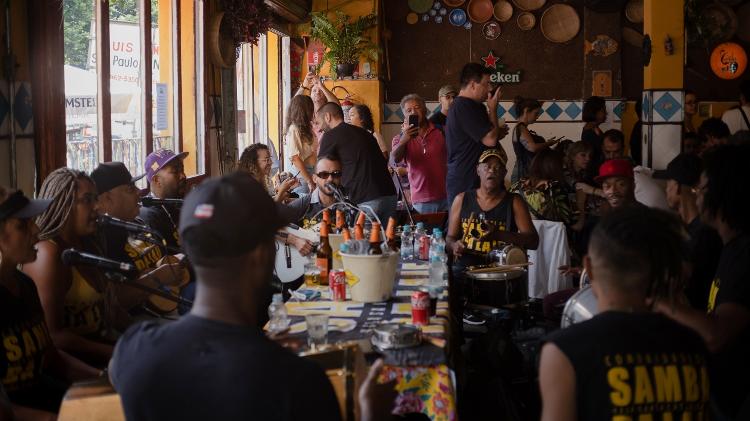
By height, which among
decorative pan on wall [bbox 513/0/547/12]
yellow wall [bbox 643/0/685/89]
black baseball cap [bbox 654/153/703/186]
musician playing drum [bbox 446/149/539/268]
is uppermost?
decorative pan on wall [bbox 513/0/547/12]

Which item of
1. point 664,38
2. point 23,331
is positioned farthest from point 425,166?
point 23,331

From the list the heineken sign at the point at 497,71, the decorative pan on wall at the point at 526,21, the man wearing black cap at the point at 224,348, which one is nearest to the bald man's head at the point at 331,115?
the man wearing black cap at the point at 224,348

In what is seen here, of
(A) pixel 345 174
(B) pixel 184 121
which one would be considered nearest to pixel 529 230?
(A) pixel 345 174

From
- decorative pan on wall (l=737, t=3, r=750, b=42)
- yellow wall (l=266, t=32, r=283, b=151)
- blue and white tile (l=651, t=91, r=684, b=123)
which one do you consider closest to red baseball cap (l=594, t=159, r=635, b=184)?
blue and white tile (l=651, t=91, r=684, b=123)

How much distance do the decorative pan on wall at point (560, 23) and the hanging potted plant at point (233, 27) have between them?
542cm

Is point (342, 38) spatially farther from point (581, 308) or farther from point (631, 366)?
point (631, 366)

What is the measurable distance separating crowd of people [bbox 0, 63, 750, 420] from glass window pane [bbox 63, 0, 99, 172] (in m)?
0.42

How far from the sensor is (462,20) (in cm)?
1252

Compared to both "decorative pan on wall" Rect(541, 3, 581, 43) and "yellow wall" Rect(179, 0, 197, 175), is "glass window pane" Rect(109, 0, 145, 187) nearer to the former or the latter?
"yellow wall" Rect(179, 0, 197, 175)

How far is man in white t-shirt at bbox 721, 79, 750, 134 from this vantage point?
29.1 ft

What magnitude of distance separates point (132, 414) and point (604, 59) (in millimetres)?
11498

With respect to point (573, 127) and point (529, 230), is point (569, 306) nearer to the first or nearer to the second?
point (529, 230)

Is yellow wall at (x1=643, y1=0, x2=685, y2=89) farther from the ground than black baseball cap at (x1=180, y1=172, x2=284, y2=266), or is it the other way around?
yellow wall at (x1=643, y1=0, x2=685, y2=89)

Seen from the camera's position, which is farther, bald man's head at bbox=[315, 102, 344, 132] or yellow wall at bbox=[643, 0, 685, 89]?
yellow wall at bbox=[643, 0, 685, 89]
